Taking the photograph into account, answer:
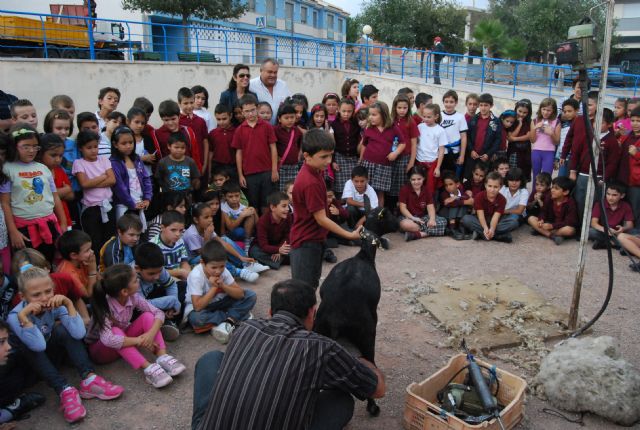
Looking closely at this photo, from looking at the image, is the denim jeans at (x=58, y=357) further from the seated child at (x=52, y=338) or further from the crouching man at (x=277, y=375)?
the crouching man at (x=277, y=375)

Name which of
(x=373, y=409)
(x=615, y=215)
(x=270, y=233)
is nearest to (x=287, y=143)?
(x=270, y=233)

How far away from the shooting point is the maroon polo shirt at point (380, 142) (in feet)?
22.0

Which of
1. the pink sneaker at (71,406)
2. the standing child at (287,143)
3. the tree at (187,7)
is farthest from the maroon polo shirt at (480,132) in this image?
the tree at (187,7)

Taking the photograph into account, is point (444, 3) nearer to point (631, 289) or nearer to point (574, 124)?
point (574, 124)

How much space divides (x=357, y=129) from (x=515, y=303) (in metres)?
3.34

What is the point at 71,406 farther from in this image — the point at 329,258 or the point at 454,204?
the point at 454,204

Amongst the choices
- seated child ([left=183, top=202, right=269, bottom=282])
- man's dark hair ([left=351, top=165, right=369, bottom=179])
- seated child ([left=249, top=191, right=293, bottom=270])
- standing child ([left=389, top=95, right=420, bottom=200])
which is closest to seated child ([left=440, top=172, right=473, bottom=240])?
standing child ([left=389, top=95, right=420, bottom=200])

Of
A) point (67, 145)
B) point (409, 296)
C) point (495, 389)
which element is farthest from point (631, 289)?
point (67, 145)

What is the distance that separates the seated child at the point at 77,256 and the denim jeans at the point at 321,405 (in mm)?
1660

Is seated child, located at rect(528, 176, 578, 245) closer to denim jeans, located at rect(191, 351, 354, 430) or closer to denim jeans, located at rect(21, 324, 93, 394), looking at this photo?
denim jeans, located at rect(191, 351, 354, 430)

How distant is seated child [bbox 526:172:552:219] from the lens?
22.6 ft

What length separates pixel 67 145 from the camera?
484 cm

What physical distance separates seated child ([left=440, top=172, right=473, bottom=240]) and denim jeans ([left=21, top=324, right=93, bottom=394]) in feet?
15.6

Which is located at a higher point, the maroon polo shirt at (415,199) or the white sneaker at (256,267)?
the maroon polo shirt at (415,199)
